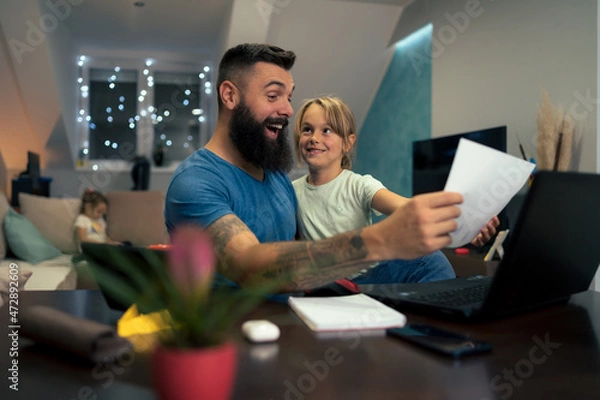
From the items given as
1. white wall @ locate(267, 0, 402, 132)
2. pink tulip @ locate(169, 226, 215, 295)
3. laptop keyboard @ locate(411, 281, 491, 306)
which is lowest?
laptop keyboard @ locate(411, 281, 491, 306)

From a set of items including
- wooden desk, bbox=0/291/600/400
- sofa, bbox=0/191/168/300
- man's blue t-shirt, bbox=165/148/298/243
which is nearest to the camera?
wooden desk, bbox=0/291/600/400

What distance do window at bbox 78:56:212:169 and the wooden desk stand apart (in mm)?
6120

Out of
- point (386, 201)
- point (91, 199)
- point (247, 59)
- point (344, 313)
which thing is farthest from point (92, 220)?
point (344, 313)

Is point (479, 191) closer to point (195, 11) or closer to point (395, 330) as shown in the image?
point (395, 330)

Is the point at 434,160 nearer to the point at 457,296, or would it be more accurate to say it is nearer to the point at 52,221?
the point at 52,221

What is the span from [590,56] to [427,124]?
1.86 meters

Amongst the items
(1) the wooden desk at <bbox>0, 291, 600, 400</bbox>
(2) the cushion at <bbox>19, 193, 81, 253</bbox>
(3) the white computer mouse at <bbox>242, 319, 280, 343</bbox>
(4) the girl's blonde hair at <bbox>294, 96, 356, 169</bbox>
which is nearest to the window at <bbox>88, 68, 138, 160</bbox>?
(2) the cushion at <bbox>19, 193, 81, 253</bbox>

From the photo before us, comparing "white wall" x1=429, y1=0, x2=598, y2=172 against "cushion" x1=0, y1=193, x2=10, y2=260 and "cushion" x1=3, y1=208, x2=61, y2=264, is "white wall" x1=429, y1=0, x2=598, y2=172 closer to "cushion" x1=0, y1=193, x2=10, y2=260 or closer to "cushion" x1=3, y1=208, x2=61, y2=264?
"cushion" x1=3, y1=208, x2=61, y2=264

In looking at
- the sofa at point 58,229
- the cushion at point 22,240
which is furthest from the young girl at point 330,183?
the cushion at point 22,240

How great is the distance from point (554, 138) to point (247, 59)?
1.98 metres

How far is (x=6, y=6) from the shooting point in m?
4.27

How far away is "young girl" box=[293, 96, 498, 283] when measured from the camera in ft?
5.49

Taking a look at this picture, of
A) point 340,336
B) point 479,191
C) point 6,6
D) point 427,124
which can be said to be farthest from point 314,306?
point 6,6

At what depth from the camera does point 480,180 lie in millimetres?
744
